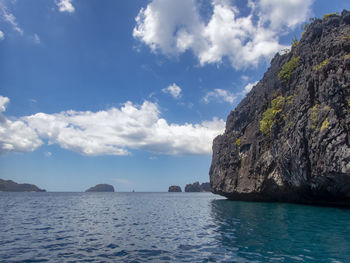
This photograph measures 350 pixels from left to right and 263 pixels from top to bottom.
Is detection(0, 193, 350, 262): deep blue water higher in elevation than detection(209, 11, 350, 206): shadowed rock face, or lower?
lower

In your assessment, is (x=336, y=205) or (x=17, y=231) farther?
(x=336, y=205)

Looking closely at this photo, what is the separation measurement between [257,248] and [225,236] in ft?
11.5

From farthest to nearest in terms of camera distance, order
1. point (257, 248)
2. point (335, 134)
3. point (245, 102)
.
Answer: point (245, 102)
point (335, 134)
point (257, 248)

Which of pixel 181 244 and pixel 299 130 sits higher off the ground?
pixel 299 130

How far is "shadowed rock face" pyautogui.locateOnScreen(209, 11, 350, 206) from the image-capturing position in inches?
1106

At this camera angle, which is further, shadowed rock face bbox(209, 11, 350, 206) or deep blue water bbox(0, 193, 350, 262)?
shadowed rock face bbox(209, 11, 350, 206)

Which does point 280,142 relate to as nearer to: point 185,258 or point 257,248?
point 257,248

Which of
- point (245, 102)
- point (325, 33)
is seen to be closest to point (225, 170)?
point (245, 102)

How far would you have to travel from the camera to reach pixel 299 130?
3334 cm

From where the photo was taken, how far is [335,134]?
89.2 ft

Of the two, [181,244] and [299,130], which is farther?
[299,130]

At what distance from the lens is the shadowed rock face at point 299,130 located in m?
28.1

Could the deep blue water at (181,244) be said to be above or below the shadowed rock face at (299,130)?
below

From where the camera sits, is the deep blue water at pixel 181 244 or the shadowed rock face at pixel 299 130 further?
the shadowed rock face at pixel 299 130
